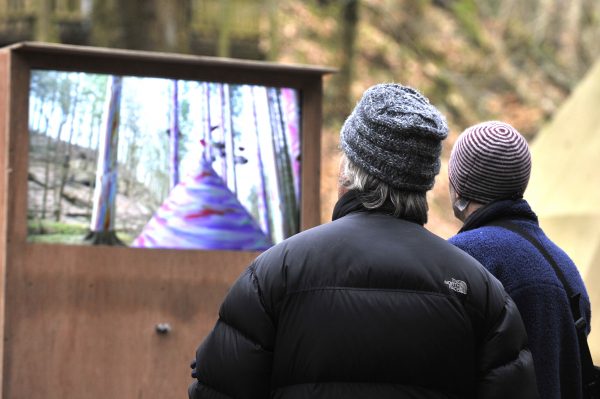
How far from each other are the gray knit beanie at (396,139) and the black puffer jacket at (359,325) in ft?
0.43

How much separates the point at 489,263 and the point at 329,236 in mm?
685

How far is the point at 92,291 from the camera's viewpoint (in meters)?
4.00

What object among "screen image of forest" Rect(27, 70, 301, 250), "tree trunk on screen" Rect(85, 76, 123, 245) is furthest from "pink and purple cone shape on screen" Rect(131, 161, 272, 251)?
"tree trunk on screen" Rect(85, 76, 123, 245)

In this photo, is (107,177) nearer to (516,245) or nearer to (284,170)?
(284,170)

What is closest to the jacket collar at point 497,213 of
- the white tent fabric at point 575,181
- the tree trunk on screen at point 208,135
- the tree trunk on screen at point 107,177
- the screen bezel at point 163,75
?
the screen bezel at point 163,75

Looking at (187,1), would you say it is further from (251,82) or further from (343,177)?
(343,177)

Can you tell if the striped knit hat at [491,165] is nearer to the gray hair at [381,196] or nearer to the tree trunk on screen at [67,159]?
the gray hair at [381,196]

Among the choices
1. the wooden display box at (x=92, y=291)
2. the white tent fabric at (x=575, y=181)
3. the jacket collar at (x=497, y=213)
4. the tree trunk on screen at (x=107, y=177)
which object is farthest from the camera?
the white tent fabric at (x=575, y=181)

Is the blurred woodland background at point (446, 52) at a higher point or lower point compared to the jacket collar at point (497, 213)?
higher

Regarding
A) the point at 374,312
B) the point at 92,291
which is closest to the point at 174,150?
the point at 92,291

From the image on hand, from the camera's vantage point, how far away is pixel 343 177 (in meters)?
2.33

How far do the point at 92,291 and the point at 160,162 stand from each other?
23.8 inches

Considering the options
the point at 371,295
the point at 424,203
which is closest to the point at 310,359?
the point at 371,295

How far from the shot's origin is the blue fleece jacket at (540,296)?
2666 millimetres
